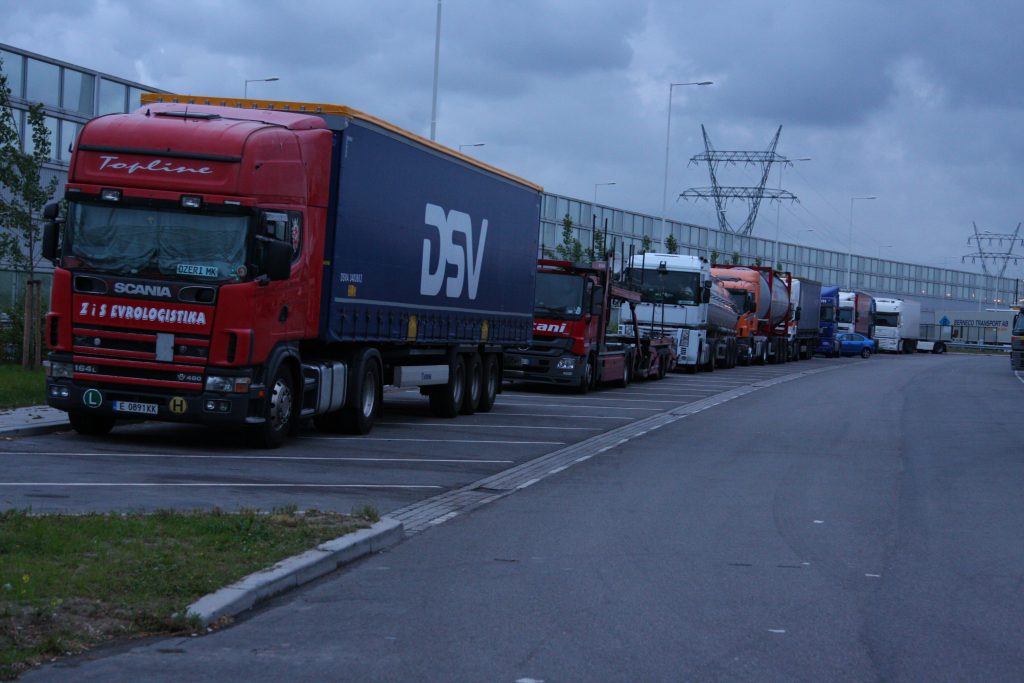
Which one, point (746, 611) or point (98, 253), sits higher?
point (98, 253)

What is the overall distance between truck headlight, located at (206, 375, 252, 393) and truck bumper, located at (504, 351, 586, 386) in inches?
562

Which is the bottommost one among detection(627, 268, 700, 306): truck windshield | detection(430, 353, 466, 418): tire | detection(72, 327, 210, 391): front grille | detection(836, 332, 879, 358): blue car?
detection(430, 353, 466, 418): tire

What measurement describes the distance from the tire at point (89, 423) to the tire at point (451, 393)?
646 cm

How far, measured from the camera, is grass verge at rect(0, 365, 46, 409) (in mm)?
18594

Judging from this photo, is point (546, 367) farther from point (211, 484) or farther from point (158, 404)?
point (211, 484)

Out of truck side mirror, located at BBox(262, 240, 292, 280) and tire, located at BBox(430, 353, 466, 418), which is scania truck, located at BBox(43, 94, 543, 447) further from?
tire, located at BBox(430, 353, 466, 418)

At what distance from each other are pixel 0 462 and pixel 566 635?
8094 mm

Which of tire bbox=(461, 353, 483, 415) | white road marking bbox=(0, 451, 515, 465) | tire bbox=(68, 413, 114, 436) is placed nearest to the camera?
white road marking bbox=(0, 451, 515, 465)

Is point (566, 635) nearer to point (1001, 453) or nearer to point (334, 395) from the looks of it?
point (334, 395)

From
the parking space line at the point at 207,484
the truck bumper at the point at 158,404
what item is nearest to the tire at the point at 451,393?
the truck bumper at the point at 158,404

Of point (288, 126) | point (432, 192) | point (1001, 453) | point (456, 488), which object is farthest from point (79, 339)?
point (1001, 453)

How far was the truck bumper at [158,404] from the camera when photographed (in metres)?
14.9

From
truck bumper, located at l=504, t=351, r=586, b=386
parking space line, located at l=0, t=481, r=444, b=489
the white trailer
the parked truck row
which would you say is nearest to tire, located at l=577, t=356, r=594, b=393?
truck bumper, located at l=504, t=351, r=586, b=386

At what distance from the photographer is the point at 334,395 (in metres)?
17.2
